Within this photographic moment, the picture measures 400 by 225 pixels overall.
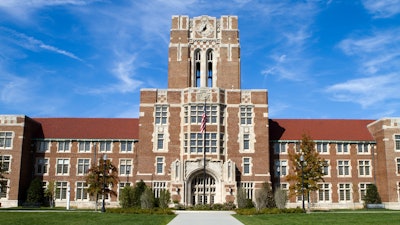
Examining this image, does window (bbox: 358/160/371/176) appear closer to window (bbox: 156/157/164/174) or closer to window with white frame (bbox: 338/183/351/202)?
window with white frame (bbox: 338/183/351/202)

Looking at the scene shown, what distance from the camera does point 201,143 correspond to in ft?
158

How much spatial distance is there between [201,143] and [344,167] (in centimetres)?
1807

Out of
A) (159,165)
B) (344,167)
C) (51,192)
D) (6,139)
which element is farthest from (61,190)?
Answer: (344,167)

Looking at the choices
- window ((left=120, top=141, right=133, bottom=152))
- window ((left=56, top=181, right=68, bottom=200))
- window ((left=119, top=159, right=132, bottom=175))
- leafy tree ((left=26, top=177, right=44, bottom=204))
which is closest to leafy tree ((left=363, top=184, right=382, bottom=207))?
window ((left=119, top=159, right=132, bottom=175))

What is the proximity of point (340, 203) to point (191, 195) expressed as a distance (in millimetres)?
17894

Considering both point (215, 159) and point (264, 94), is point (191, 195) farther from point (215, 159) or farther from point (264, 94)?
point (264, 94)

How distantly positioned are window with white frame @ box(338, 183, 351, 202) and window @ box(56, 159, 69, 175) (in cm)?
3269

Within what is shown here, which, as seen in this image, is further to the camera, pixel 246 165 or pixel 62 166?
pixel 62 166

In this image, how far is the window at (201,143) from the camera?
48.2m

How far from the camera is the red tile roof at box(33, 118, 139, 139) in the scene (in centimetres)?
5338

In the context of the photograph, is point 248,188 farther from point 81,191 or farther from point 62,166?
point 62,166

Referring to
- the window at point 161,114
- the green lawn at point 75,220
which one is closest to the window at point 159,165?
the window at point 161,114

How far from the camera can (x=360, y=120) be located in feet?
188

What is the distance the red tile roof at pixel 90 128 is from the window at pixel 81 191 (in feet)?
18.5
